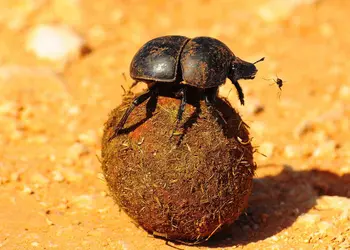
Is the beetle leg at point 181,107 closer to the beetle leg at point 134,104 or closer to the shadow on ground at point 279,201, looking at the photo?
the beetle leg at point 134,104

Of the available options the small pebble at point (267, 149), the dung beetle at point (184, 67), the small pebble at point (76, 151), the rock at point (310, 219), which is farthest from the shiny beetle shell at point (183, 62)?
the small pebble at point (267, 149)

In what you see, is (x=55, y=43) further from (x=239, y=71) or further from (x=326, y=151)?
(x=239, y=71)

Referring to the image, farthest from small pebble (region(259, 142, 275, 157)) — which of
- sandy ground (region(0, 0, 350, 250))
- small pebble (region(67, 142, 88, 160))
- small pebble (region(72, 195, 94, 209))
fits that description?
small pebble (region(72, 195, 94, 209))

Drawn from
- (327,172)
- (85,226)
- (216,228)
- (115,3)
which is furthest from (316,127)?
(115,3)

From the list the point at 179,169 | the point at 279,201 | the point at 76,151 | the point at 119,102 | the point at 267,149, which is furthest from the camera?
the point at 119,102

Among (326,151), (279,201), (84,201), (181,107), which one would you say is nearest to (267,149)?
(326,151)

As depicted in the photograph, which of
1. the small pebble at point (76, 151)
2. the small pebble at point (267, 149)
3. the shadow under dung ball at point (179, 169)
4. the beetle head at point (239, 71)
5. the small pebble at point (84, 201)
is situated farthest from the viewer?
the small pebble at point (267, 149)

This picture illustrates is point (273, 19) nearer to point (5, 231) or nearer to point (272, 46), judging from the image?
point (272, 46)
